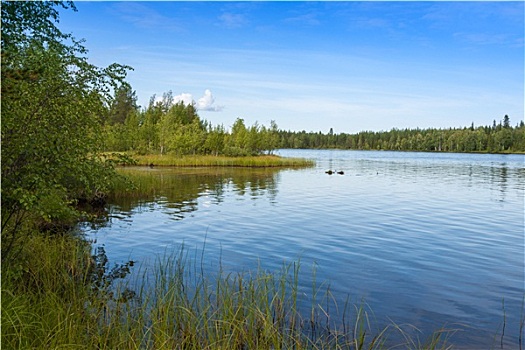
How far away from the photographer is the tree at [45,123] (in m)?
7.75

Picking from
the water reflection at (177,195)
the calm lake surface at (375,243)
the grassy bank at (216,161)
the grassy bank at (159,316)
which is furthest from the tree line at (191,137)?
the grassy bank at (159,316)

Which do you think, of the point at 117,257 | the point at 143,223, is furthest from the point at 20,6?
the point at 143,223

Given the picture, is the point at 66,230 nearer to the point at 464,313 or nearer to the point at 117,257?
the point at 117,257

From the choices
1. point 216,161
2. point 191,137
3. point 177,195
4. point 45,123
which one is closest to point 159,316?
point 45,123

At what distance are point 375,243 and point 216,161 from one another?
55900 mm

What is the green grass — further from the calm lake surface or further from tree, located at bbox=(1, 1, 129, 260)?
tree, located at bbox=(1, 1, 129, 260)

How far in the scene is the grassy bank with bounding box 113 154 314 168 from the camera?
69375 millimetres

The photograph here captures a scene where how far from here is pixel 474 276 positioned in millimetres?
13711

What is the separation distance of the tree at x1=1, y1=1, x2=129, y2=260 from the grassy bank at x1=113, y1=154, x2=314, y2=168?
2291 inches

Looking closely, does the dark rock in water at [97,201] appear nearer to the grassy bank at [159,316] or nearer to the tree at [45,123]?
the grassy bank at [159,316]

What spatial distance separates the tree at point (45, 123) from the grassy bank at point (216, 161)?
5819cm

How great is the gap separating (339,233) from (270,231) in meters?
3.24

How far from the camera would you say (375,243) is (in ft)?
59.1

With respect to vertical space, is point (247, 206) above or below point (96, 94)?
below
